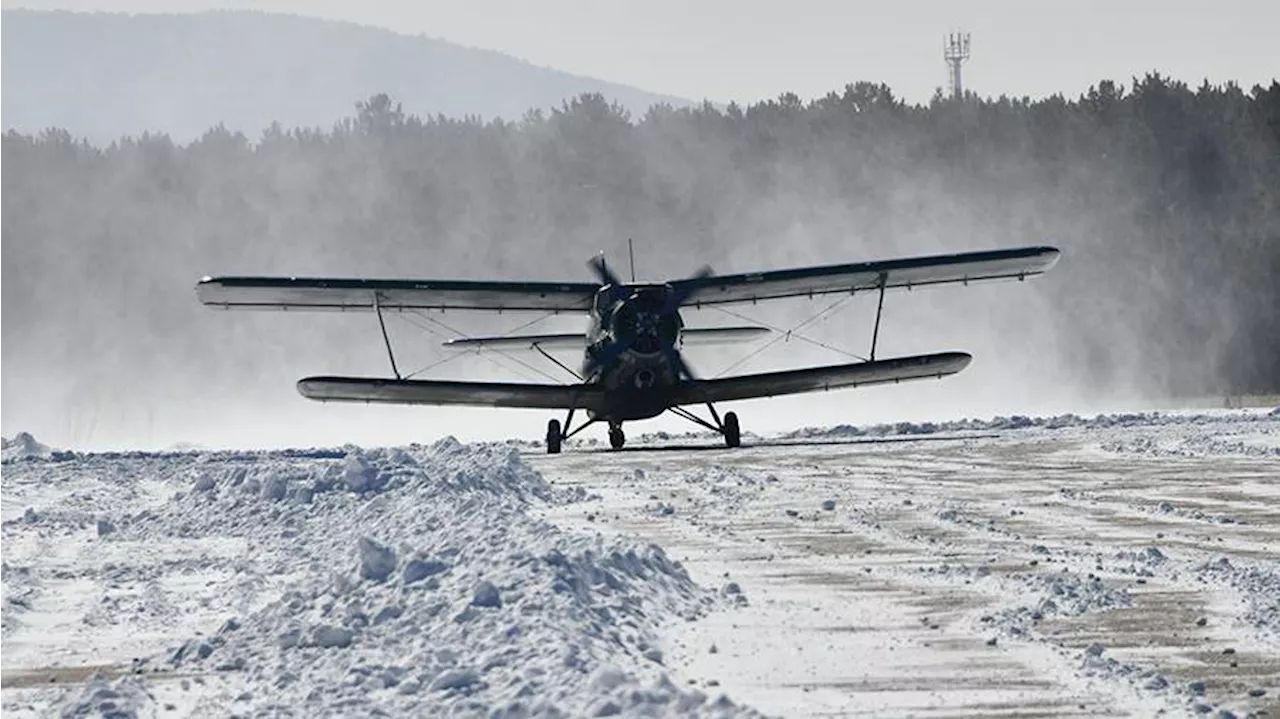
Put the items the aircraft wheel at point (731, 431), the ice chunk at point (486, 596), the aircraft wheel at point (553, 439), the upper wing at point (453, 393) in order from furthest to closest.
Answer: the aircraft wheel at point (553, 439)
the aircraft wheel at point (731, 431)
the upper wing at point (453, 393)
the ice chunk at point (486, 596)

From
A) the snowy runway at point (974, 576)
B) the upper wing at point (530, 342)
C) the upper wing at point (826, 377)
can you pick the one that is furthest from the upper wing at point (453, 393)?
the snowy runway at point (974, 576)

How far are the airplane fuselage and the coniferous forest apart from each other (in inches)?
1826

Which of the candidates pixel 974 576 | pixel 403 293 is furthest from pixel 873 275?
pixel 974 576

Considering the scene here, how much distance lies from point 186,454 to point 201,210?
6195cm

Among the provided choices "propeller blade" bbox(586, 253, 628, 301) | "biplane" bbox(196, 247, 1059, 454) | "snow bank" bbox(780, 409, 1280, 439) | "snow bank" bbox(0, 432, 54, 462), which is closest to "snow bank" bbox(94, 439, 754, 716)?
"biplane" bbox(196, 247, 1059, 454)

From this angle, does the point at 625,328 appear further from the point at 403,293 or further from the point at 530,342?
the point at 403,293

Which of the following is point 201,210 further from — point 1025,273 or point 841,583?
point 841,583

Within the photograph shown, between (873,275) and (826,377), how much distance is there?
2.05 meters

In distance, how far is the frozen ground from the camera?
870cm

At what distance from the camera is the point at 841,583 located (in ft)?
41.9

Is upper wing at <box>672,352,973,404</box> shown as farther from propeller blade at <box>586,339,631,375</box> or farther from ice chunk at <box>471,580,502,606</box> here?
ice chunk at <box>471,580,502,606</box>

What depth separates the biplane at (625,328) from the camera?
29375mm

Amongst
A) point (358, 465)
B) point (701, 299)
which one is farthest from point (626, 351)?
point (358, 465)

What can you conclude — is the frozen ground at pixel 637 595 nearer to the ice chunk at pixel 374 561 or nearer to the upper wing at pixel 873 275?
the ice chunk at pixel 374 561
